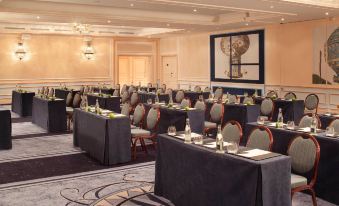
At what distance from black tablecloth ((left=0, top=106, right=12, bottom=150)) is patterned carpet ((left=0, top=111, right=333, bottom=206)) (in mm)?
183

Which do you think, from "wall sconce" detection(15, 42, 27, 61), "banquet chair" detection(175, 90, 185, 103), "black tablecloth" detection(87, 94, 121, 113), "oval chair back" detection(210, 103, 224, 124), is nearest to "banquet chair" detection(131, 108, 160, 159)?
"oval chair back" detection(210, 103, 224, 124)

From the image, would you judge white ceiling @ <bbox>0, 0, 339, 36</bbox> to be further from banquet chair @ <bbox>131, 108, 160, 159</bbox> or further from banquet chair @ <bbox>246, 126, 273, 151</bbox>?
banquet chair @ <bbox>246, 126, 273, 151</bbox>

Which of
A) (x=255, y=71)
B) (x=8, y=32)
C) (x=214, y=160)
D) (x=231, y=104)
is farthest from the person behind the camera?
(x=8, y=32)

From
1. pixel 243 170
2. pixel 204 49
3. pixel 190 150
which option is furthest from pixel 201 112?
pixel 204 49

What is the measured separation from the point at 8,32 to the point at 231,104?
1047 centimetres

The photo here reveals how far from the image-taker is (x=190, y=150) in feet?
13.2

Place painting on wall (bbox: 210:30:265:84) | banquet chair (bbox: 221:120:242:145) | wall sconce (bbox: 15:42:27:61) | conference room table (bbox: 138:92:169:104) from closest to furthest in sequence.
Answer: banquet chair (bbox: 221:120:242:145)
conference room table (bbox: 138:92:169:104)
painting on wall (bbox: 210:30:265:84)
wall sconce (bbox: 15:42:27:61)

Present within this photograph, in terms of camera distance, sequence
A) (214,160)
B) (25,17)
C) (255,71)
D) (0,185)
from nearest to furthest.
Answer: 1. (214,160)
2. (0,185)
3. (25,17)
4. (255,71)

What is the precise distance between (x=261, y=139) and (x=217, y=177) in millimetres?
1068

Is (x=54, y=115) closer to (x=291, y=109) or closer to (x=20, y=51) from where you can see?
(x=291, y=109)

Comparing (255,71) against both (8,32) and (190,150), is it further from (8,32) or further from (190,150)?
(190,150)

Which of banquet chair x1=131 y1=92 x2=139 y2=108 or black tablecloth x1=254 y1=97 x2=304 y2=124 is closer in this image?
black tablecloth x1=254 y1=97 x2=304 y2=124

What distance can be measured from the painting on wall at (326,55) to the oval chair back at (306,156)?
8.03 m

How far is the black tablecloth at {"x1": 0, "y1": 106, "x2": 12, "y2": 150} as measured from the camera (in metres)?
7.48
